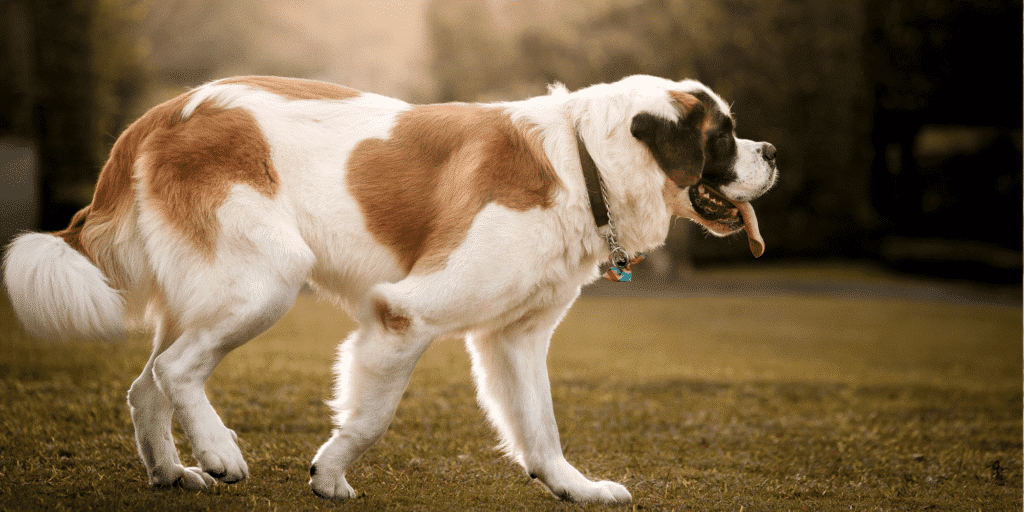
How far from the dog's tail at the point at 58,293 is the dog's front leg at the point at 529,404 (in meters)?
1.44

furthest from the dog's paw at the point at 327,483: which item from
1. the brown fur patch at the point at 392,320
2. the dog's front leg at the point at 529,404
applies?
the dog's front leg at the point at 529,404

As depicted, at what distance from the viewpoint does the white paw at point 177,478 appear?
10.6 ft

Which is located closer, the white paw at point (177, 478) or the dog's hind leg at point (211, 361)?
the dog's hind leg at point (211, 361)

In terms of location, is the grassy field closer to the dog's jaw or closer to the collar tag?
the collar tag

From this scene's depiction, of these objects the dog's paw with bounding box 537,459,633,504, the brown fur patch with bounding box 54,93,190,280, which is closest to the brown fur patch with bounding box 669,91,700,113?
the dog's paw with bounding box 537,459,633,504

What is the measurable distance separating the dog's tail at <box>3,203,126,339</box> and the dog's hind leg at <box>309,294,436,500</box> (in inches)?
34.4

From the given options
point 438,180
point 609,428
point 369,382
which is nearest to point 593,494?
point 369,382

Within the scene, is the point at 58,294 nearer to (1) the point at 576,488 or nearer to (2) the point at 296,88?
(2) the point at 296,88

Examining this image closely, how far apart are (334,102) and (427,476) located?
171cm

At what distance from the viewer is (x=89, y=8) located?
1573 cm

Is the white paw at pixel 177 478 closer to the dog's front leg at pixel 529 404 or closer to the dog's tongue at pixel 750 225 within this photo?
the dog's front leg at pixel 529 404

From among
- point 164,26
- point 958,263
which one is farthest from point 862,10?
point 164,26

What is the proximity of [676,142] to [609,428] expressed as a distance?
241 cm

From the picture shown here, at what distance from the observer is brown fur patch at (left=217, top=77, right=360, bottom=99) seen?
3303mm
